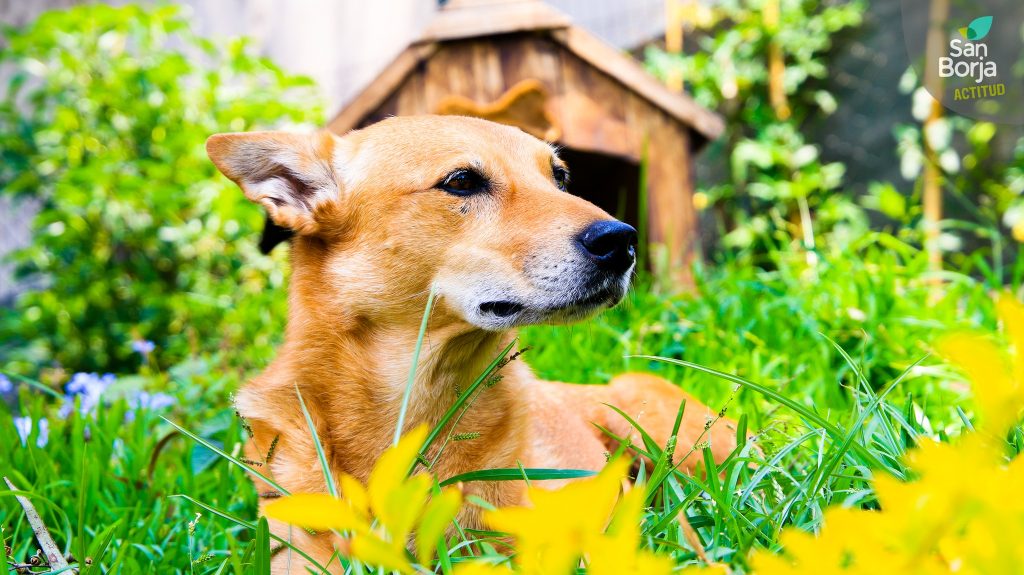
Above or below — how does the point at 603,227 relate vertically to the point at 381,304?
above

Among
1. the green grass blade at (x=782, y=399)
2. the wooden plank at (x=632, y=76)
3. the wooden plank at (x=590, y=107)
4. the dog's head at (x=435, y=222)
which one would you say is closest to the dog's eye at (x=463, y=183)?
the dog's head at (x=435, y=222)

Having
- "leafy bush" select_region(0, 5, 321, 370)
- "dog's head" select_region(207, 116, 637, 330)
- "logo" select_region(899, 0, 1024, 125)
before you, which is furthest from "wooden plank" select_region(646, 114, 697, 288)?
"dog's head" select_region(207, 116, 637, 330)

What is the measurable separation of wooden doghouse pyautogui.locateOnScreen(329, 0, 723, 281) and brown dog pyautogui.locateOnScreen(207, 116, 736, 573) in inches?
90.0

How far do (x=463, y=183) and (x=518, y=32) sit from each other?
8.83ft

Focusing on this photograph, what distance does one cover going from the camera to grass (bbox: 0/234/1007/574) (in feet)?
4.17

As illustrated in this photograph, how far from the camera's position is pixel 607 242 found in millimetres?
1758

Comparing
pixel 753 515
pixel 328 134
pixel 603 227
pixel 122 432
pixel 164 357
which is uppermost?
pixel 328 134

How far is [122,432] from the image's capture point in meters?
2.56

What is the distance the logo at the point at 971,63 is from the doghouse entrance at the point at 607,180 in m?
1.67

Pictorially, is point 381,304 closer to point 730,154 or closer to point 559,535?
point 559,535

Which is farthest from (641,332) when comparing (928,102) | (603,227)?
(928,102)

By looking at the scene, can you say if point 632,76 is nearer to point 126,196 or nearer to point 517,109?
point 517,109

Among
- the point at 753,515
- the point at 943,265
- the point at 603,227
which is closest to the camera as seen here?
the point at 753,515

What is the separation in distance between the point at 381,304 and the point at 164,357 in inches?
118
